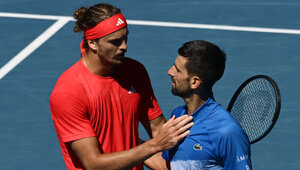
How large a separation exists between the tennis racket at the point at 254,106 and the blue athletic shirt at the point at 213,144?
91 cm

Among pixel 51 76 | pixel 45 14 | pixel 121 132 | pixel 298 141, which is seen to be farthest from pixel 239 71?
pixel 121 132

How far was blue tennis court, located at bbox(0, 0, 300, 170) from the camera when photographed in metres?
9.34

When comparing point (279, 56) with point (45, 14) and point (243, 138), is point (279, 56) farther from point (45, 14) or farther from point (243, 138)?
point (243, 138)

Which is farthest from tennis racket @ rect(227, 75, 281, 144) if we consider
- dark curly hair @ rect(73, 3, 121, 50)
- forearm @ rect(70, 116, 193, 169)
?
dark curly hair @ rect(73, 3, 121, 50)

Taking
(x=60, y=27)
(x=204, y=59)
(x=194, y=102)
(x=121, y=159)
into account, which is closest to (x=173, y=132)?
(x=194, y=102)

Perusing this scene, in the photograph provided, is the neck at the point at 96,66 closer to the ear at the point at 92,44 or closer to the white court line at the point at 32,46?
the ear at the point at 92,44

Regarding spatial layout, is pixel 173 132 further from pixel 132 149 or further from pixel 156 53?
pixel 156 53

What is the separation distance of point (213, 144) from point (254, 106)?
151cm

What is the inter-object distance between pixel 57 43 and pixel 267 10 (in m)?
4.15

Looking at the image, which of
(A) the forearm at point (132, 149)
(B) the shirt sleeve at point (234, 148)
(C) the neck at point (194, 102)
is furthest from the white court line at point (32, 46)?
(B) the shirt sleeve at point (234, 148)

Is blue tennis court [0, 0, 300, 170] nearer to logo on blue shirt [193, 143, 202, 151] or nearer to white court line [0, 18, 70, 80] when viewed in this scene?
white court line [0, 18, 70, 80]

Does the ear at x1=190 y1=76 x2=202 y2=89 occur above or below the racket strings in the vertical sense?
above

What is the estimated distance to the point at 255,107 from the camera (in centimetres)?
652

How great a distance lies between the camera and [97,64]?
5547 millimetres
